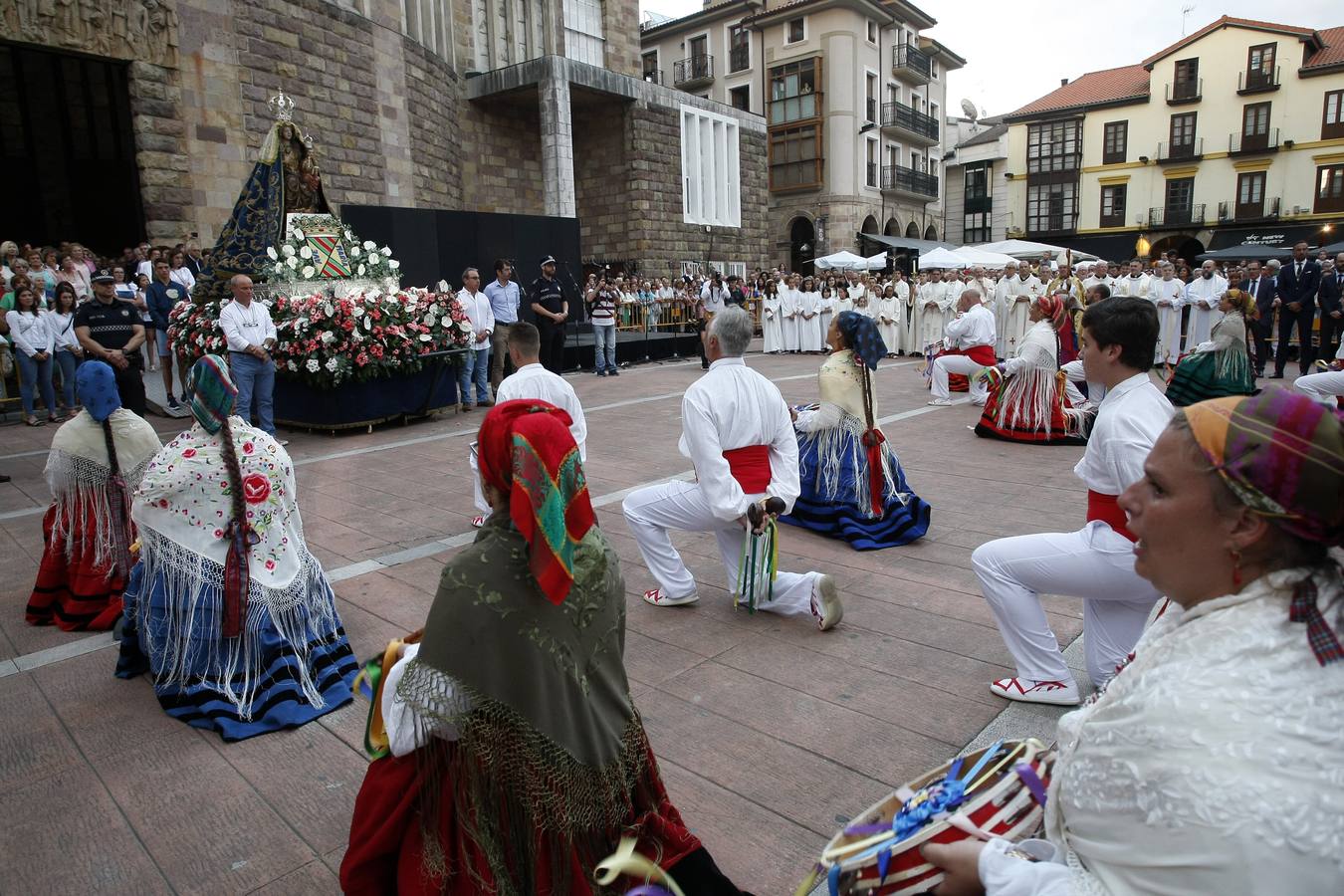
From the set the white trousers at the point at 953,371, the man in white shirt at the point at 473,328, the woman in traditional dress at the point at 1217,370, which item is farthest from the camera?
the man in white shirt at the point at 473,328

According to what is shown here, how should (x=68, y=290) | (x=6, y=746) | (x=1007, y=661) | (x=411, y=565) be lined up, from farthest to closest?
(x=68, y=290) → (x=411, y=565) → (x=1007, y=661) → (x=6, y=746)

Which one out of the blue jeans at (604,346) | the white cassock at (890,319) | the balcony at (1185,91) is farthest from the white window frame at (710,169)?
the balcony at (1185,91)

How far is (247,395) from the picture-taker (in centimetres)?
841

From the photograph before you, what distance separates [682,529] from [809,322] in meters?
14.8

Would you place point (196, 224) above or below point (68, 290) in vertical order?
above

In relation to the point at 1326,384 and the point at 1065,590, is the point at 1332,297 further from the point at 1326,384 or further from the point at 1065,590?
the point at 1065,590

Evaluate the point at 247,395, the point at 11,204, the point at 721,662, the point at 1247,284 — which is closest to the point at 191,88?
the point at 11,204

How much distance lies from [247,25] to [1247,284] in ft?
60.2

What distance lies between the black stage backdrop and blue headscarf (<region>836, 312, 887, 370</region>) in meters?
10.1

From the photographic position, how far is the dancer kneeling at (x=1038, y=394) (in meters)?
8.12

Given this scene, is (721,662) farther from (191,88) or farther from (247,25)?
(247,25)

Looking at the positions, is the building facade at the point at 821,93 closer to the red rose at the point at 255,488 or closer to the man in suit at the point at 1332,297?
the man in suit at the point at 1332,297

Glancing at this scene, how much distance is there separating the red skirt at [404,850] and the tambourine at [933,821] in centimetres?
64

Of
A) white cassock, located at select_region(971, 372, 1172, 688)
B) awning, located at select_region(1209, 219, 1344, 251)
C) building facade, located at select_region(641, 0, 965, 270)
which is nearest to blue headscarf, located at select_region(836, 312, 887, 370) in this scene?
white cassock, located at select_region(971, 372, 1172, 688)
